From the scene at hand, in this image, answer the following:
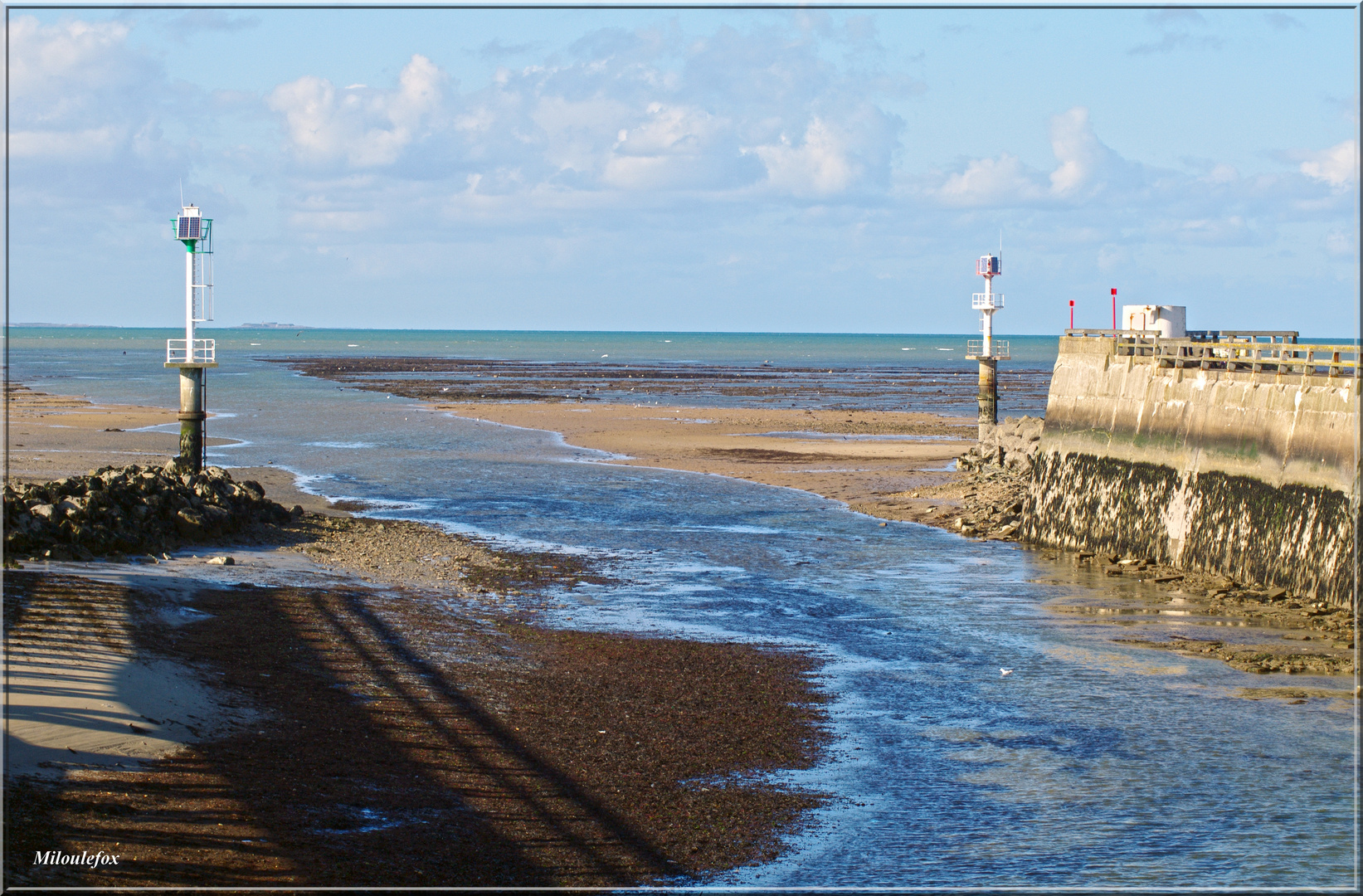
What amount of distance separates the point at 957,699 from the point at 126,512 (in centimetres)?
1533

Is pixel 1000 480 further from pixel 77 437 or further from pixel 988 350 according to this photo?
pixel 77 437

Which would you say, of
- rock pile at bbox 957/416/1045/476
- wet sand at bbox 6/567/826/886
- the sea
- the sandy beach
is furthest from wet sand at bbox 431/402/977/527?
wet sand at bbox 6/567/826/886

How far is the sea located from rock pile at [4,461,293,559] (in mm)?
5691

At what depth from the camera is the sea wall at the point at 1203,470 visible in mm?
21047

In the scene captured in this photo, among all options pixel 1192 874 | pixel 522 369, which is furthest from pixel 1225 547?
pixel 522 369

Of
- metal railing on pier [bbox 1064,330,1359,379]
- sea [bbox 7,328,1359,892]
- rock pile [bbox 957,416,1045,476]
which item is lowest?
sea [bbox 7,328,1359,892]

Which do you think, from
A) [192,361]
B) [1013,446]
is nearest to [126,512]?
[192,361]

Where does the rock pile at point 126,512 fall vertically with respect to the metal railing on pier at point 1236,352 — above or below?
below

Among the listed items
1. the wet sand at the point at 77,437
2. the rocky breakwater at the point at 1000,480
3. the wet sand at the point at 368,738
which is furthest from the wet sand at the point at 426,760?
the wet sand at the point at 77,437

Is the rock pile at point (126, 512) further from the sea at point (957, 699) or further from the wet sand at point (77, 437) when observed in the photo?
the wet sand at point (77, 437)

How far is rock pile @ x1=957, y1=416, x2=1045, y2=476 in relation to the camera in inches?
1423

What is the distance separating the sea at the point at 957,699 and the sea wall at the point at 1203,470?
1987 mm

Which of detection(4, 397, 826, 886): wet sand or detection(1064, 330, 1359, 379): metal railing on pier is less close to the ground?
detection(1064, 330, 1359, 379): metal railing on pier

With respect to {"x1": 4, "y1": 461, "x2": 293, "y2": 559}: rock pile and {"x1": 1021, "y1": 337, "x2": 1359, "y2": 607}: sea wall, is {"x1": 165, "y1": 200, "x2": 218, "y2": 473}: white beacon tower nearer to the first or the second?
{"x1": 4, "y1": 461, "x2": 293, "y2": 559}: rock pile
